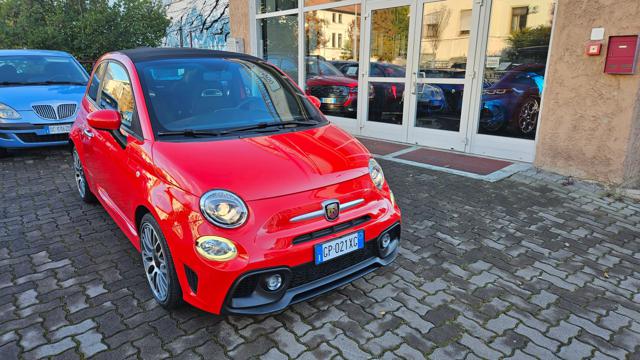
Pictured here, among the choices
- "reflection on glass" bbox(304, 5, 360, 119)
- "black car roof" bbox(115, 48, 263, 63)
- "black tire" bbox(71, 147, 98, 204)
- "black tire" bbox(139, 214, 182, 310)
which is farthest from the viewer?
"reflection on glass" bbox(304, 5, 360, 119)

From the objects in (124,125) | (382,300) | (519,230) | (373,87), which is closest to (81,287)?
(124,125)

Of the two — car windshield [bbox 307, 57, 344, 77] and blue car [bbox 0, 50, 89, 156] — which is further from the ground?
car windshield [bbox 307, 57, 344, 77]

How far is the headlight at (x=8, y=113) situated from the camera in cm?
602

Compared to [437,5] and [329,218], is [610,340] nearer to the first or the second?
[329,218]

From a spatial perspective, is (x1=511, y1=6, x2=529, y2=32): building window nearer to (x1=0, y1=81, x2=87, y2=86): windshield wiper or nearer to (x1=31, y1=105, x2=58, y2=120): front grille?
(x1=31, y1=105, x2=58, y2=120): front grille

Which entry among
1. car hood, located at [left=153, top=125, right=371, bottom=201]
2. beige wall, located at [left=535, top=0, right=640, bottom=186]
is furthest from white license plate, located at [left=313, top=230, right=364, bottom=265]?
beige wall, located at [left=535, top=0, right=640, bottom=186]

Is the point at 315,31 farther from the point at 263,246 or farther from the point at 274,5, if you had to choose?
the point at 263,246

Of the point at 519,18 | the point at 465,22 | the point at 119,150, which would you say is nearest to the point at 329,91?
the point at 465,22

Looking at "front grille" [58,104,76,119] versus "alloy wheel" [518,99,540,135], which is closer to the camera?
"alloy wheel" [518,99,540,135]

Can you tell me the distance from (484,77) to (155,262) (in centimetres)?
527

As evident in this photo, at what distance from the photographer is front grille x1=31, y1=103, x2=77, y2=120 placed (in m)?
6.20

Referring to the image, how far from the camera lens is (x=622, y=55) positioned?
4695 millimetres

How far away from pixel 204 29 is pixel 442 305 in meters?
16.0

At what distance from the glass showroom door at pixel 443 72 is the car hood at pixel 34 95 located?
214 inches
